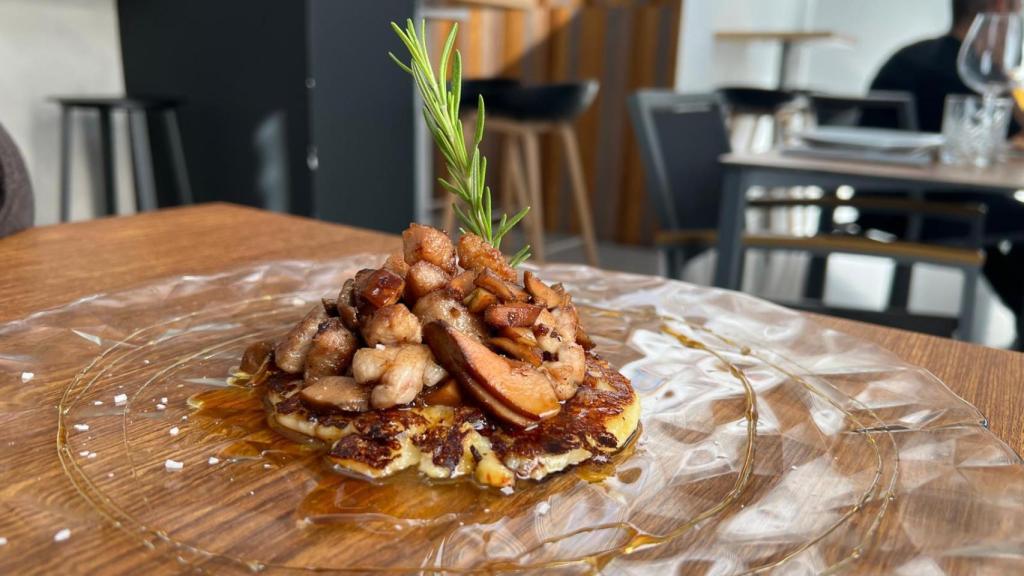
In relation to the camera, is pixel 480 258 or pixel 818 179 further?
pixel 818 179

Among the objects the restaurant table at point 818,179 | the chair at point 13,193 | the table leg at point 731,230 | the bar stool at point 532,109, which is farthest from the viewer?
the bar stool at point 532,109

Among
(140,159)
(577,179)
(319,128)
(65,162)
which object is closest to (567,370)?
(319,128)

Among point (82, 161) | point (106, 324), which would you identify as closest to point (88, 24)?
point (82, 161)

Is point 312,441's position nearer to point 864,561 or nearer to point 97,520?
point 97,520

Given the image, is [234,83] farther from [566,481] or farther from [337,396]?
Result: [566,481]

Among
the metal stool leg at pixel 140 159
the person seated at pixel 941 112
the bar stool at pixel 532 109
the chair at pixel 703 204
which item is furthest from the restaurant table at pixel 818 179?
the metal stool leg at pixel 140 159

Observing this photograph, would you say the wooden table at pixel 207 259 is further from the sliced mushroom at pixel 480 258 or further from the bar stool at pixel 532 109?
the bar stool at pixel 532 109

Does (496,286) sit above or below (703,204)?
above
